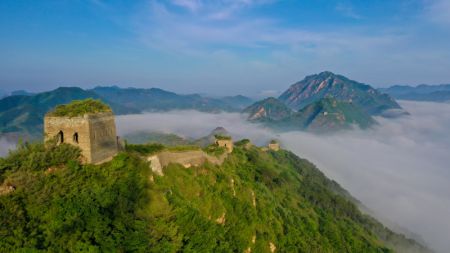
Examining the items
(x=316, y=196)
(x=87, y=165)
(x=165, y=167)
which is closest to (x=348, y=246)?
(x=316, y=196)

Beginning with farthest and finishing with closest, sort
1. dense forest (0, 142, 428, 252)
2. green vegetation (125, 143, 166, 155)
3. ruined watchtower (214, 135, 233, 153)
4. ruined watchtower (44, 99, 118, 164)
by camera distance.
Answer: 1. ruined watchtower (214, 135, 233, 153)
2. green vegetation (125, 143, 166, 155)
3. ruined watchtower (44, 99, 118, 164)
4. dense forest (0, 142, 428, 252)

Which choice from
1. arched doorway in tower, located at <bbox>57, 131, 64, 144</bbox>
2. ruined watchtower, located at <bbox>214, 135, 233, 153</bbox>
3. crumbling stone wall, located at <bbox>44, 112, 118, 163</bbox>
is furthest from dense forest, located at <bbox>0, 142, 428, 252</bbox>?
ruined watchtower, located at <bbox>214, 135, 233, 153</bbox>

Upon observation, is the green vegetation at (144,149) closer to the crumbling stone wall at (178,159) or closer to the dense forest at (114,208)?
the dense forest at (114,208)

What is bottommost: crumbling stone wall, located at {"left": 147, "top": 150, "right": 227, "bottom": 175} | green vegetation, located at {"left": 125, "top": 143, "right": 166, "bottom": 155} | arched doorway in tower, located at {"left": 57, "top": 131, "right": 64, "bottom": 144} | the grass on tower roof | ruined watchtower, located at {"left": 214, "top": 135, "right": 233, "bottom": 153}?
ruined watchtower, located at {"left": 214, "top": 135, "right": 233, "bottom": 153}

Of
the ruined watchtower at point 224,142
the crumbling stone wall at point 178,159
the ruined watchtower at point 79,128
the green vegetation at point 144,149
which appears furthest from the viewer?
the ruined watchtower at point 224,142

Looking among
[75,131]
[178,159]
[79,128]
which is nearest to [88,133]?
[79,128]

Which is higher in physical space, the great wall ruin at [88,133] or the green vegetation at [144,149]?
the great wall ruin at [88,133]

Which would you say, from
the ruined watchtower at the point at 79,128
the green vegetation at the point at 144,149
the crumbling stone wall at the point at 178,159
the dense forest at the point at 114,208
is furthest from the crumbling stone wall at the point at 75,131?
the crumbling stone wall at the point at 178,159

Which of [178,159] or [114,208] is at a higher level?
[178,159]

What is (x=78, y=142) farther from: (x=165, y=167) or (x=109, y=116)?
(x=165, y=167)

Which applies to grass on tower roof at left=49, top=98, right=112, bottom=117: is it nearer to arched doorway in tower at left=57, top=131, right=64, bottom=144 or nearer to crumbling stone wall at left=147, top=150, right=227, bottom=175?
arched doorway in tower at left=57, top=131, right=64, bottom=144

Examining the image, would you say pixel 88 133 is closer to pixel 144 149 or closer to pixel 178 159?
pixel 144 149

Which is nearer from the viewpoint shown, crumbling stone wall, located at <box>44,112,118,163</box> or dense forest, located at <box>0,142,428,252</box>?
dense forest, located at <box>0,142,428,252</box>
